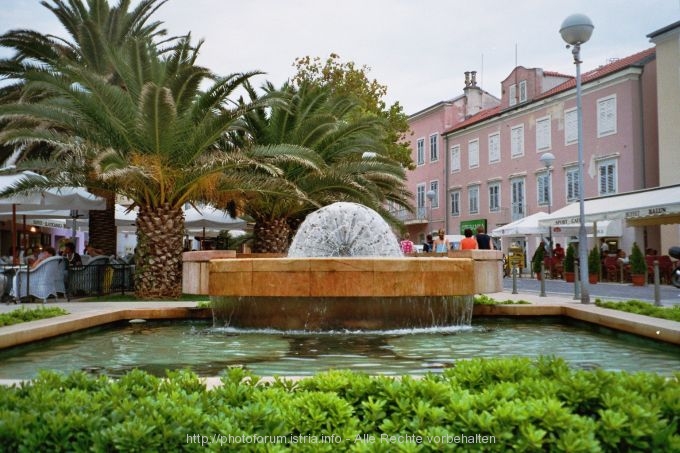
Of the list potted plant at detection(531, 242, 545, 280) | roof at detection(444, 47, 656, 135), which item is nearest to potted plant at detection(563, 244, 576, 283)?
potted plant at detection(531, 242, 545, 280)

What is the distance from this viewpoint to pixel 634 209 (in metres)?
20.8

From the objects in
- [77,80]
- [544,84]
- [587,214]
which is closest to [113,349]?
[77,80]

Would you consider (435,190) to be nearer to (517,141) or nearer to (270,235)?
(517,141)

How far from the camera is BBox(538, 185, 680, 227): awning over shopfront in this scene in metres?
20.0

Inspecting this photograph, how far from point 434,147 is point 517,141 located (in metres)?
10.4

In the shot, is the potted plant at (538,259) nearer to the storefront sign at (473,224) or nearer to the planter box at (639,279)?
the planter box at (639,279)

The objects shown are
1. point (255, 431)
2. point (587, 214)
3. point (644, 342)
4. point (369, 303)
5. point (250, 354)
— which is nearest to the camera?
point (255, 431)

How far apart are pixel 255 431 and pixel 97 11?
21.6m

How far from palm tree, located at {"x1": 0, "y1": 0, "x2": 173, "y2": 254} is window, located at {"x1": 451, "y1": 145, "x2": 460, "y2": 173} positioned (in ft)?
88.5

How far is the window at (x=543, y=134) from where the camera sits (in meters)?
36.7

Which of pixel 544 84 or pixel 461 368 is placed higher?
pixel 544 84

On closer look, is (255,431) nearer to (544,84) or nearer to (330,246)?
(330,246)

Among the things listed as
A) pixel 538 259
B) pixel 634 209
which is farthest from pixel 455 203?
pixel 634 209

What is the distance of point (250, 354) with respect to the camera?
7.61m
